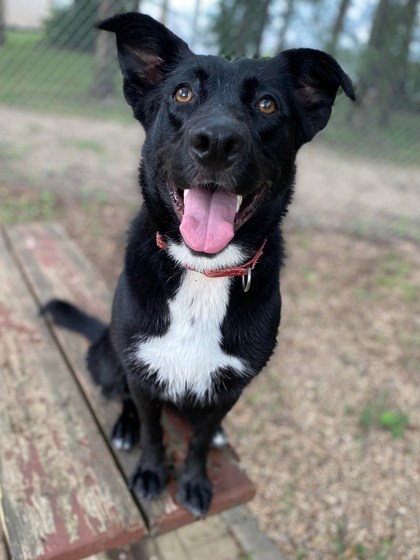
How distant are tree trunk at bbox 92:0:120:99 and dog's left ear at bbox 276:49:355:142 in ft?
11.0

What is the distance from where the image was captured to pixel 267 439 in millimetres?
2809

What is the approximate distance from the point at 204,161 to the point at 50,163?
4.62 metres

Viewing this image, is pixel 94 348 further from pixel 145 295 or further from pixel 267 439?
→ pixel 267 439

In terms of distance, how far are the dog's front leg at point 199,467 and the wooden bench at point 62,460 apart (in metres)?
0.04

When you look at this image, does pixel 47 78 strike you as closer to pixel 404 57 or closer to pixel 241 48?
pixel 241 48

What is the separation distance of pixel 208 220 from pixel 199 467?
0.92m

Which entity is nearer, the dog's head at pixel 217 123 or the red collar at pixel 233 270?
the dog's head at pixel 217 123

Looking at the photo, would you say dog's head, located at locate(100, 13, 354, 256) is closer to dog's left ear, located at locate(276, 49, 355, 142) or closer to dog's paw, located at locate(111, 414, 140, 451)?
dog's left ear, located at locate(276, 49, 355, 142)

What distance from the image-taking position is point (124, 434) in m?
1.89

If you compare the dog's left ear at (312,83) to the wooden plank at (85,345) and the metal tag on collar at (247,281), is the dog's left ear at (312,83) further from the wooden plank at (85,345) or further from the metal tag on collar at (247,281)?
the wooden plank at (85,345)

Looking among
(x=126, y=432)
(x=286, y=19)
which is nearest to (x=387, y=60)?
(x=286, y=19)

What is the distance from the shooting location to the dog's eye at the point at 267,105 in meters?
1.50

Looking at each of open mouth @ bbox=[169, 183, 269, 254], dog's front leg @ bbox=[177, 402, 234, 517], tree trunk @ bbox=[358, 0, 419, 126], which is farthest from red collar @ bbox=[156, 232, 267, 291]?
tree trunk @ bbox=[358, 0, 419, 126]

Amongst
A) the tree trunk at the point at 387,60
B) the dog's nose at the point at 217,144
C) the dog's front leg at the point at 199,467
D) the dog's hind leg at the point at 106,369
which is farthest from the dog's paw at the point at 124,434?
the tree trunk at the point at 387,60
